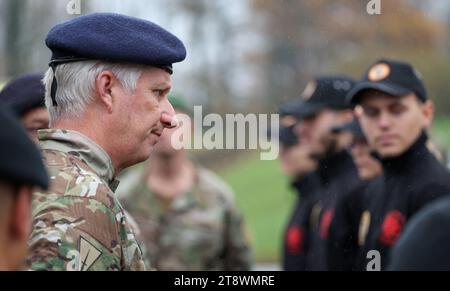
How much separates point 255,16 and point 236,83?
1.67 meters

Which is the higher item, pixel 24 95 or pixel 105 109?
pixel 24 95

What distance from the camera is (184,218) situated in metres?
6.97

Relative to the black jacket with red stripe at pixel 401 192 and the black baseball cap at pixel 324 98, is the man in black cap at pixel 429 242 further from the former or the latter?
the black baseball cap at pixel 324 98

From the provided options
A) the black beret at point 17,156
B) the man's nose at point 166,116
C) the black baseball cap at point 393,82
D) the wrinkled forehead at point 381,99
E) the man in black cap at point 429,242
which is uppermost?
the black baseball cap at point 393,82

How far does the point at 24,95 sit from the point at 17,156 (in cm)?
288

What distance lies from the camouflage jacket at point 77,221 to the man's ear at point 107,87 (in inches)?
7.4

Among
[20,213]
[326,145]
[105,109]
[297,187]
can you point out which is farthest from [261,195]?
[20,213]

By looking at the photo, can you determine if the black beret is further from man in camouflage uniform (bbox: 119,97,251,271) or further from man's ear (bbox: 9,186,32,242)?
man in camouflage uniform (bbox: 119,97,251,271)

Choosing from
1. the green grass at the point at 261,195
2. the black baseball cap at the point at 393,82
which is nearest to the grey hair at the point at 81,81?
the black baseball cap at the point at 393,82

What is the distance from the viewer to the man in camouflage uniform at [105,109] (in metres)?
3.11

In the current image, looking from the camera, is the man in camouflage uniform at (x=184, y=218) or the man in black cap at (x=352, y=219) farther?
the man in camouflage uniform at (x=184, y=218)

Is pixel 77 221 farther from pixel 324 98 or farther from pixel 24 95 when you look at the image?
pixel 324 98

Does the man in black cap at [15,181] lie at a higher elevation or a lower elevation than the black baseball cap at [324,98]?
lower
